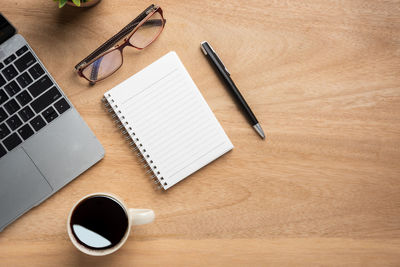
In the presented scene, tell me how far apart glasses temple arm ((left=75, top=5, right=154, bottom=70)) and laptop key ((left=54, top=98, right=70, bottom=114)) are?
90mm

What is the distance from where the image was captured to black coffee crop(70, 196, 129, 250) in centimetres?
72

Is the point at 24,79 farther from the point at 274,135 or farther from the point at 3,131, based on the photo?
the point at 274,135

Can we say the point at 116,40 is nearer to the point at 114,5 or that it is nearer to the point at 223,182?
the point at 114,5

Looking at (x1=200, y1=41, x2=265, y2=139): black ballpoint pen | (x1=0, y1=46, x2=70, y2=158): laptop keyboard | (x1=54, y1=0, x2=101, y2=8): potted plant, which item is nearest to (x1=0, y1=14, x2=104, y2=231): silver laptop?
(x1=0, y1=46, x2=70, y2=158): laptop keyboard

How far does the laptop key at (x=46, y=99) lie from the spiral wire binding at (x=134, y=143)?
9cm

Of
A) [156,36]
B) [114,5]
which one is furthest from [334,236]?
[114,5]

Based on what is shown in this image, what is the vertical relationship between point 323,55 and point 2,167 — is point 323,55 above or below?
below

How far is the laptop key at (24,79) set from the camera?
0.73 meters

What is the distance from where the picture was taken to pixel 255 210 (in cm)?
80

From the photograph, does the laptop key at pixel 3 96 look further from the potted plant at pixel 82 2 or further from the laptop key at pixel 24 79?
the potted plant at pixel 82 2

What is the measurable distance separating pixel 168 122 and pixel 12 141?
316mm

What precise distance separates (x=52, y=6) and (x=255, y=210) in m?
0.62

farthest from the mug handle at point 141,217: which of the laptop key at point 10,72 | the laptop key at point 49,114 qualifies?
the laptop key at point 10,72

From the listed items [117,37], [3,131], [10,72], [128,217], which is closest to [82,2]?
[117,37]
